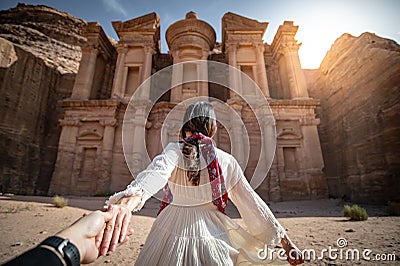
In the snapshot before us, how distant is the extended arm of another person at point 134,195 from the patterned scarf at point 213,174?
22 centimetres

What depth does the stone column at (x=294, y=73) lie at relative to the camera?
14327 millimetres

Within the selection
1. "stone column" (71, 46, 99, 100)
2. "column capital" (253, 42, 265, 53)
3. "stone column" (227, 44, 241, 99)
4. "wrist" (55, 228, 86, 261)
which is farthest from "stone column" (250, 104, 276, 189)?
"stone column" (71, 46, 99, 100)

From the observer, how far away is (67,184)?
469 inches

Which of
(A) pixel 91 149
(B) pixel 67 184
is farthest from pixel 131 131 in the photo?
(B) pixel 67 184

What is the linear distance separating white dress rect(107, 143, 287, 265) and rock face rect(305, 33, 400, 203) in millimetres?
12488

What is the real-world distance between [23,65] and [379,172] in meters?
24.7

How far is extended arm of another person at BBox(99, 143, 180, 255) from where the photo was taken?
113 cm

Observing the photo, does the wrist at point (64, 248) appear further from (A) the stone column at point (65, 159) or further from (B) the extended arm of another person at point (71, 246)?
(A) the stone column at point (65, 159)

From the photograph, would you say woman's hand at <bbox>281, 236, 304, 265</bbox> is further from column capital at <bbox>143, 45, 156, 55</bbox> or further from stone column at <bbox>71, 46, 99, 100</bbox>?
column capital at <bbox>143, 45, 156, 55</bbox>

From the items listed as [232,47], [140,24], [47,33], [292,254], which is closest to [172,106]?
[232,47]

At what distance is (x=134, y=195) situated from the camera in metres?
1.35

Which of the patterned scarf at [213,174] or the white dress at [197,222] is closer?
the white dress at [197,222]

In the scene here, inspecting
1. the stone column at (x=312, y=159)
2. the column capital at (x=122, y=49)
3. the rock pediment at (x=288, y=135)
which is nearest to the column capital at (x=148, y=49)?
the column capital at (x=122, y=49)

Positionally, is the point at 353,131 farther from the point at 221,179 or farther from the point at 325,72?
the point at 221,179
